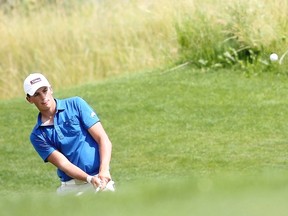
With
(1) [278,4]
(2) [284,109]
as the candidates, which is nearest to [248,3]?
(1) [278,4]

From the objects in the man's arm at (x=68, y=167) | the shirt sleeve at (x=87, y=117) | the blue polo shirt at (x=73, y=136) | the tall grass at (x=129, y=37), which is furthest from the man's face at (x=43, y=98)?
the tall grass at (x=129, y=37)

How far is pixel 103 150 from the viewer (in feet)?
21.8

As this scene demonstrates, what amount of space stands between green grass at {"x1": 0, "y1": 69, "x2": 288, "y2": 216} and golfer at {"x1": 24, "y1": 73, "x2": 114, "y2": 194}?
0.31 metres

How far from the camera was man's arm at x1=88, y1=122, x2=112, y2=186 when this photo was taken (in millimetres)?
6480

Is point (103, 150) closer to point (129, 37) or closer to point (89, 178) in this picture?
point (89, 178)

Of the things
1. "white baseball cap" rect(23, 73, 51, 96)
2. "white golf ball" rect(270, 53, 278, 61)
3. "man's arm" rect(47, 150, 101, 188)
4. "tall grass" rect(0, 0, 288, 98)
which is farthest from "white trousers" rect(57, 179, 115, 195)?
"tall grass" rect(0, 0, 288, 98)

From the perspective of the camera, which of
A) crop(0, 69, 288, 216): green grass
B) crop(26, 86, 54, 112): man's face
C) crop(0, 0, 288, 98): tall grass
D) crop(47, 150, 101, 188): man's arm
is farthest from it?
crop(0, 0, 288, 98): tall grass

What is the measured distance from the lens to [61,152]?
272 inches

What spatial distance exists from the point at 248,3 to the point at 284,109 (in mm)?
2601

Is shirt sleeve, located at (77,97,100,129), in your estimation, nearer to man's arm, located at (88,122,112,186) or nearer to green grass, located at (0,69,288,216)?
man's arm, located at (88,122,112,186)

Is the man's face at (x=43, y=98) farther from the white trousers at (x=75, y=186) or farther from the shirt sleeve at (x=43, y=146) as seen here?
the white trousers at (x=75, y=186)

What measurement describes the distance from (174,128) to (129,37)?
15.5 feet

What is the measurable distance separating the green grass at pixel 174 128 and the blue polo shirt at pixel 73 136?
1.11 ft

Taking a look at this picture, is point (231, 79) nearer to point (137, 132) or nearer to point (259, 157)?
point (137, 132)
